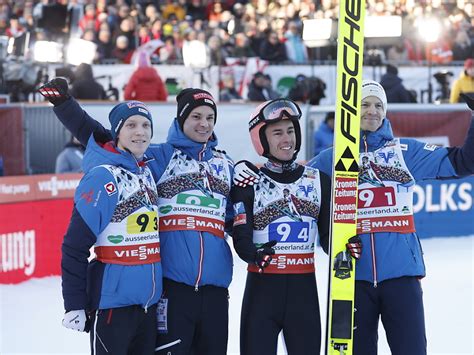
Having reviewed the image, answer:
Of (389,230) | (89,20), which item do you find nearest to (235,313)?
(389,230)

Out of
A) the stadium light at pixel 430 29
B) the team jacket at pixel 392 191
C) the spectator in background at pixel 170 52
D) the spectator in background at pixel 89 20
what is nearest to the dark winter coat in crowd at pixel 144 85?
the spectator in background at pixel 170 52

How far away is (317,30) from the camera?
14.2 m

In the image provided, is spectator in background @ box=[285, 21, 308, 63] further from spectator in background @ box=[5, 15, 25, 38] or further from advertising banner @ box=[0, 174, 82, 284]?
advertising banner @ box=[0, 174, 82, 284]

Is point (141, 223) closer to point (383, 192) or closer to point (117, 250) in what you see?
point (117, 250)

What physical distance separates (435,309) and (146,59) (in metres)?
6.08

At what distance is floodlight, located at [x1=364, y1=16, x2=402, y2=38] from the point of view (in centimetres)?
1425

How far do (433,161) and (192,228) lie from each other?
1.28 m

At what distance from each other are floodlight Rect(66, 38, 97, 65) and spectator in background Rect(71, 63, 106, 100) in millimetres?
426

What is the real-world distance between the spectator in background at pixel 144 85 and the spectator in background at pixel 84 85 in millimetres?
418

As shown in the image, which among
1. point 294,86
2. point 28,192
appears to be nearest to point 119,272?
point 28,192

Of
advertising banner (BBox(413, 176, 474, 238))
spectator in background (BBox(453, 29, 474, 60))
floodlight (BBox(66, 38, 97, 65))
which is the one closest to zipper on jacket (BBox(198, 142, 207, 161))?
advertising banner (BBox(413, 176, 474, 238))

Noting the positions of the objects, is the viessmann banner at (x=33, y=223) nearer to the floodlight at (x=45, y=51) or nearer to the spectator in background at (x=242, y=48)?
the floodlight at (x=45, y=51)

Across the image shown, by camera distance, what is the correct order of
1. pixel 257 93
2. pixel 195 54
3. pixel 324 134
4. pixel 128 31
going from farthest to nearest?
pixel 128 31 < pixel 195 54 < pixel 257 93 < pixel 324 134

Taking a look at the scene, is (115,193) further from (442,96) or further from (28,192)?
(442,96)
